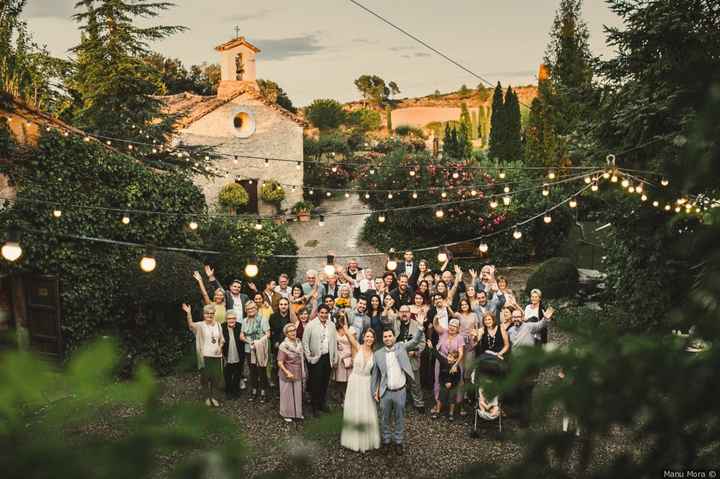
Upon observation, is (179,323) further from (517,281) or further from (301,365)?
(517,281)

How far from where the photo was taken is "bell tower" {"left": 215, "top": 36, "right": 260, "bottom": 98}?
72.8 ft

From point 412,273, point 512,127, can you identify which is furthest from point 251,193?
point 412,273

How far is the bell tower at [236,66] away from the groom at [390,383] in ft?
61.4

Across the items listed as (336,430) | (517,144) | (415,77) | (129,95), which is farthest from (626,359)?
(517,144)

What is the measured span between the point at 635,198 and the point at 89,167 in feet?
32.2

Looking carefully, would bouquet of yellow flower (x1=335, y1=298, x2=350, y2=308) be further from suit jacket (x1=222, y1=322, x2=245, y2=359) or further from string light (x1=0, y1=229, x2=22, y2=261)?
string light (x1=0, y1=229, x2=22, y2=261)

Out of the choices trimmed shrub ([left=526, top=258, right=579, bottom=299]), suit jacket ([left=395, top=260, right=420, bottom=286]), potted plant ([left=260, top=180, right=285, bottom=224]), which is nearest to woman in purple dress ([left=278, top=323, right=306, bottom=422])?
suit jacket ([left=395, top=260, right=420, bottom=286])

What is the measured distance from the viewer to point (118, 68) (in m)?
13.6

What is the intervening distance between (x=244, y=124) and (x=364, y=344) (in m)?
18.8

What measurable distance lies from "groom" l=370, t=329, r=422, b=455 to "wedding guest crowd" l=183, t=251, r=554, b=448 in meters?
0.01

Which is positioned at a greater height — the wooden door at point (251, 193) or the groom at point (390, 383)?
the wooden door at point (251, 193)

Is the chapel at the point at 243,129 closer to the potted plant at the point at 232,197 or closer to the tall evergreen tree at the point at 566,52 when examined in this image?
the potted plant at the point at 232,197

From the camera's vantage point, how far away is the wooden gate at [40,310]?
325 inches

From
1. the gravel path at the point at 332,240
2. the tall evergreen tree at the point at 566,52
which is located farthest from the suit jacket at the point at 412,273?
the tall evergreen tree at the point at 566,52
